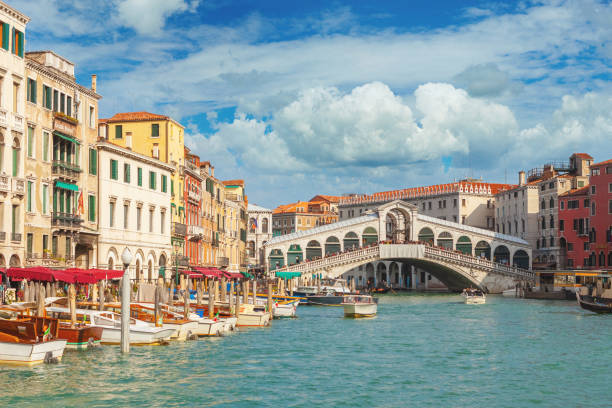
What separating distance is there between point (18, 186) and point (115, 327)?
8211 millimetres

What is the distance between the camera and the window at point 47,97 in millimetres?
31062

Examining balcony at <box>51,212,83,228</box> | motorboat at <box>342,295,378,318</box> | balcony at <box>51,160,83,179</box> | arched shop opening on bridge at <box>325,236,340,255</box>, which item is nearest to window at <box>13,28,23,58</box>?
balcony at <box>51,160,83,179</box>

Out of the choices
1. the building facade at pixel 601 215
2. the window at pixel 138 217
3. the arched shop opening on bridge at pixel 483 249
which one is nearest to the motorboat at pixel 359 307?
the window at pixel 138 217

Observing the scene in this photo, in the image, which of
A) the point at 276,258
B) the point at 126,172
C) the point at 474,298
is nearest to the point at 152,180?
the point at 126,172

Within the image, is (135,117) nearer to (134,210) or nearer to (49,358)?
(134,210)

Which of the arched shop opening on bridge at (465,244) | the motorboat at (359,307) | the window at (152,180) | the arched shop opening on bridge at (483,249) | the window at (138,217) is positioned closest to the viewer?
the motorboat at (359,307)

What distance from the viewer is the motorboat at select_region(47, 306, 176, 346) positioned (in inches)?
909

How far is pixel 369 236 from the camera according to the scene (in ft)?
227

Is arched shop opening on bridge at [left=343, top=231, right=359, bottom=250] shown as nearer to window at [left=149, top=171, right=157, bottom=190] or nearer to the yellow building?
the yellow building

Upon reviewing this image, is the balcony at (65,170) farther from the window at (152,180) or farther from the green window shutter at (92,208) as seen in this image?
the window at (152,180)

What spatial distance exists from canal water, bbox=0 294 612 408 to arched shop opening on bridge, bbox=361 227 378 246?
122 ft

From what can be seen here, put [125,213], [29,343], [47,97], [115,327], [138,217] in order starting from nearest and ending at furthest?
[29,343]
[115,327]
[47,97]
[125,213]
[138,217]

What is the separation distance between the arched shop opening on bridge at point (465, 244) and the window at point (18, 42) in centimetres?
4720

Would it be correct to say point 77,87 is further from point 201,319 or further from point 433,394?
point 433,394
